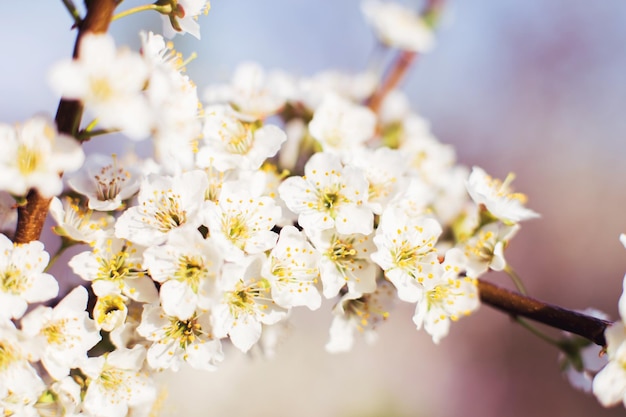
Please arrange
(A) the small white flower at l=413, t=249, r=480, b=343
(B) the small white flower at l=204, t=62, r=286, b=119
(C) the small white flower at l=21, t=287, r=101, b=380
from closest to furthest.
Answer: (C) the small white flower at l=21, t=287, r=101, b=380
(A) the small white flower at l=413, t=249, r=480, b=343
(B) the small white flower at l=204, t=62, r=286, b=119

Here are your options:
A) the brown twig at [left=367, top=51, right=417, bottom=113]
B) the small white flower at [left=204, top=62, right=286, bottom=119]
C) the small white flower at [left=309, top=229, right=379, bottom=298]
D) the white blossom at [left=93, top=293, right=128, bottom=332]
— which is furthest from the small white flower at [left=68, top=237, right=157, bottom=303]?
the brown twig at [left=367, top=51, right=417, bottom=113]

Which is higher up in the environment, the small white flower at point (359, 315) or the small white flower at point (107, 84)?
the small white flower at point (107, 84)

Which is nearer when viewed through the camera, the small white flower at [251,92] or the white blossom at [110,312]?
the white blossom at [110,312]

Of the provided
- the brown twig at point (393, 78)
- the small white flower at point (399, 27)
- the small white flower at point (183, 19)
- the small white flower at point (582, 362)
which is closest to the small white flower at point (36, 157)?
the small white flower at point (183, 19)

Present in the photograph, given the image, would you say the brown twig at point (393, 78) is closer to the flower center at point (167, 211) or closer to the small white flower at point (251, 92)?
the small white flower at point (251, 92)

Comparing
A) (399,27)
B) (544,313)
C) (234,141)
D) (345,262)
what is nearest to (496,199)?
(544,313)

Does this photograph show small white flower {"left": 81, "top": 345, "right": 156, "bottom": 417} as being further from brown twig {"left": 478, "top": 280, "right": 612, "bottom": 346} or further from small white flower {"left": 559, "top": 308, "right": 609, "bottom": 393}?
small white flower {"left": 559, "top": 308, "right": 609, "bottom": 393}

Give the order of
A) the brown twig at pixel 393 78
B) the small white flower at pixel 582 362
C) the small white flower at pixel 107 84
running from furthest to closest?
the brown twig at pixel 393 78, the small white flower at pixel 582 362, the small white flower at pixel 107 84
